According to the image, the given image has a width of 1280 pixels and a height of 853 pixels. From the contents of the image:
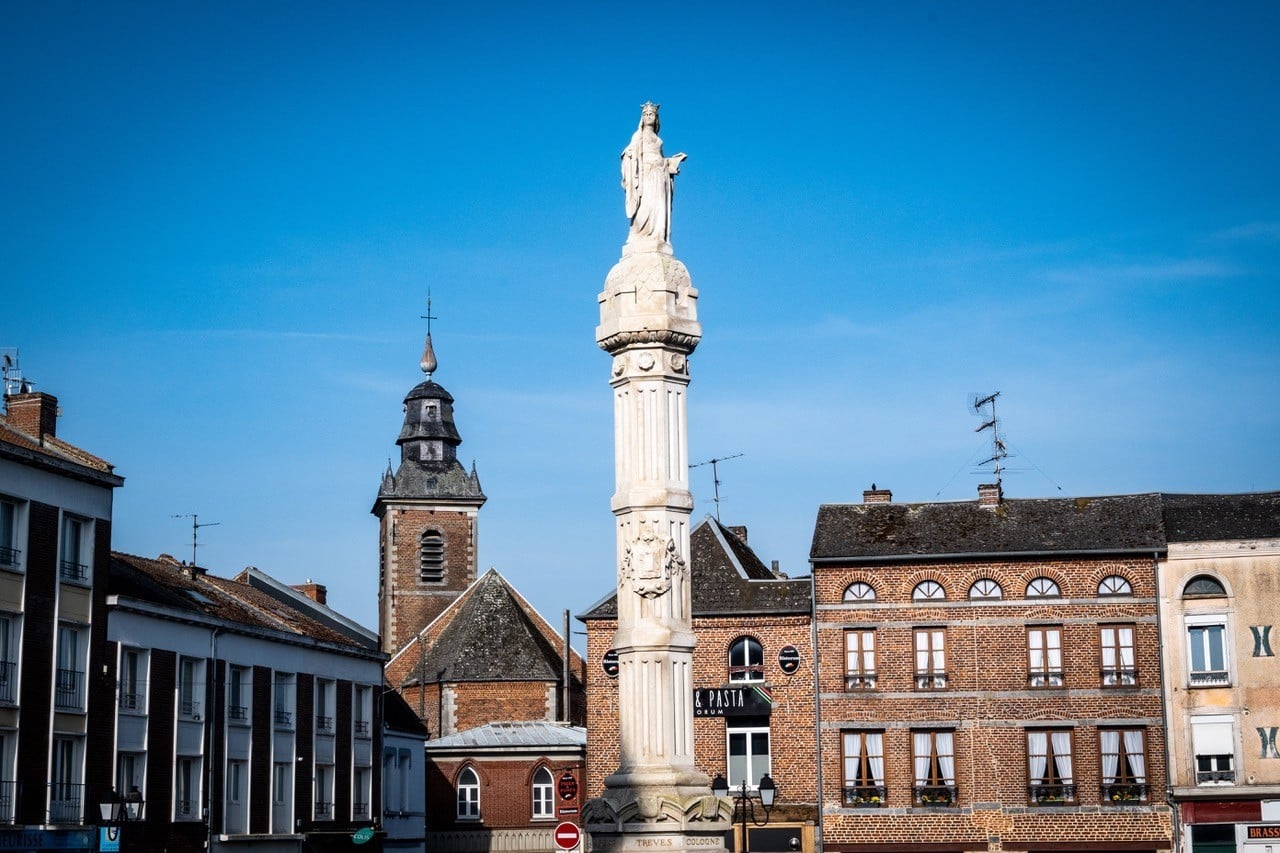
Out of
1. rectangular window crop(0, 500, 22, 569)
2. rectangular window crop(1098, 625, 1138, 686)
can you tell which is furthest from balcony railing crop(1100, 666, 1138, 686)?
rectangular window crop(0, 500, 22, 569)

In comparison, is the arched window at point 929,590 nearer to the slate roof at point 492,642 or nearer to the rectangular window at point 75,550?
the rectangular window at point 75,550

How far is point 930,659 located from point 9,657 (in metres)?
22.1

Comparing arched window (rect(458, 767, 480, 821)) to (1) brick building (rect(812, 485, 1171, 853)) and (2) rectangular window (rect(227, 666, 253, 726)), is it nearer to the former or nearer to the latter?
(2) rectangular window (rect(227, 666, 253, 726))

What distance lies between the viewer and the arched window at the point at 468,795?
205 ft

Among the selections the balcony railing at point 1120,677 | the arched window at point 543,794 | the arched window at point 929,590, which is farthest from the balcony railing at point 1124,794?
the arched window at point 543,794

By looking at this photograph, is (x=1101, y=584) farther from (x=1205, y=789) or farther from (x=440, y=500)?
(x=440, y=500)

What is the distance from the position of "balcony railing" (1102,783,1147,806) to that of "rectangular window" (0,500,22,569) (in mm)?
25657

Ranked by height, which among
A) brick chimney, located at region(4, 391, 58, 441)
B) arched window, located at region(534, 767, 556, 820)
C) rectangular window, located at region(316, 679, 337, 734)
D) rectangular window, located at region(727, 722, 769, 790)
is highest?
brick chimney, located at region(4, 391, 58, 441)

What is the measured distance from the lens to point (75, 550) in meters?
36.3

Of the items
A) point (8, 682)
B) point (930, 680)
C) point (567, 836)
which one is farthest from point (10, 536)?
point (930, 680)

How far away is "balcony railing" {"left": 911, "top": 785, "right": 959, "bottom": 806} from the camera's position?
44062 mm

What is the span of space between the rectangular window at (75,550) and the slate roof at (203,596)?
120 cm

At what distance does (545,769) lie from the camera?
207 feet

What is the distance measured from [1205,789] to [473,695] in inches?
1330
